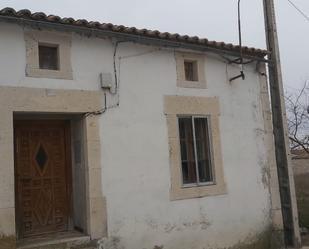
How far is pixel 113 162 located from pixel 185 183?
1551 millimetres

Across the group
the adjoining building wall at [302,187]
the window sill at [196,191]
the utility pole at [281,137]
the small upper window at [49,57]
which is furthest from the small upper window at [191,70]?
the adjoining building wall at [302,187]

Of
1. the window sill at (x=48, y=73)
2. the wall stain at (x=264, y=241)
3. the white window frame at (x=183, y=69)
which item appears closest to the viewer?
the window sill at (x=48, y=73)

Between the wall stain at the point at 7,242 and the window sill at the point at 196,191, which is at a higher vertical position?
the window sill at the point at 196,191

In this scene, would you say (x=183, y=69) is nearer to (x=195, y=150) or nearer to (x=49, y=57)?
(x=195, y=150)

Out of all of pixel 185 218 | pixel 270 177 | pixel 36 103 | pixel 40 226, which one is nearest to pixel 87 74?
pixel 36 103

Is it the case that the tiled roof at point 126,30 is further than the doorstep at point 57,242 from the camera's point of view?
No

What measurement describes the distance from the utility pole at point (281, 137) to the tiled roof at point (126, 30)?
1.33 ft

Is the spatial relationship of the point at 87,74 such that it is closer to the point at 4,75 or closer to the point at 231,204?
the point at 4,75

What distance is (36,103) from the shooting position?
20.1 feet

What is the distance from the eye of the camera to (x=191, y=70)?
8055 millimetres

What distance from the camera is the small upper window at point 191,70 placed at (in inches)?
315

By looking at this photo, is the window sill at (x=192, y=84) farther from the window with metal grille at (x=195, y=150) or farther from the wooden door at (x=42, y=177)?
the wooden door at (x=42, y=177)

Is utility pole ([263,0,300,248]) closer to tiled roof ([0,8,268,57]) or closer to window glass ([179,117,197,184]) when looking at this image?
tiled roof ([0,8,268,57])

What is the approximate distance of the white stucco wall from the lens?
21.8ft
